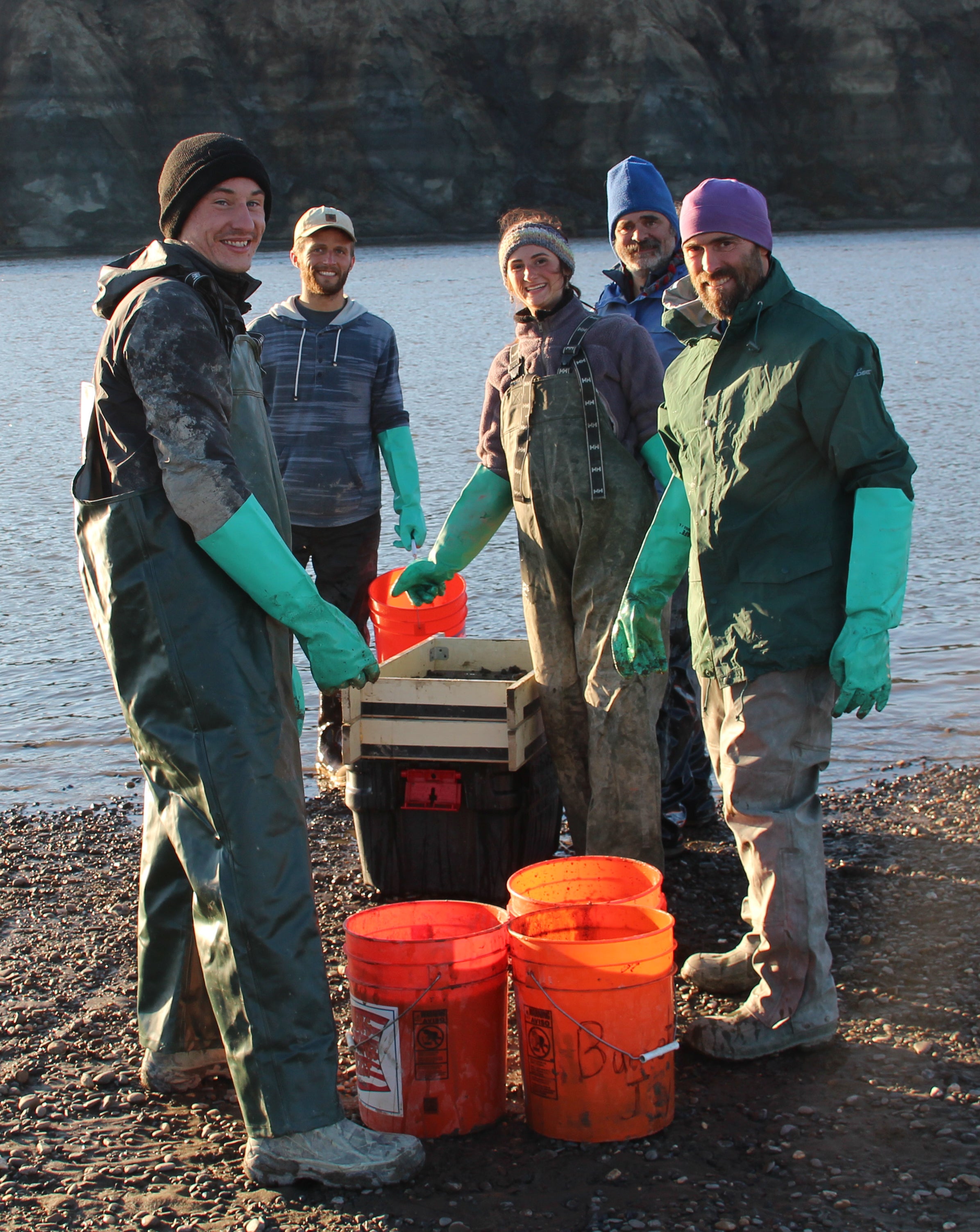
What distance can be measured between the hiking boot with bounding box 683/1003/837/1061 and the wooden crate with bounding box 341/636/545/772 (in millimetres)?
1251

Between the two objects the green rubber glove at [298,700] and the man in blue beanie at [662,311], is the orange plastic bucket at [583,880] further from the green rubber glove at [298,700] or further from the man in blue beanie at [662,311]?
the man in blue beanie at [662,311]

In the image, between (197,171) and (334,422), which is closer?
(197,171)

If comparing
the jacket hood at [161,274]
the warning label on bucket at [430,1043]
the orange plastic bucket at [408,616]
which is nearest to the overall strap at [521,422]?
the orange plastic bucket at [408,616]

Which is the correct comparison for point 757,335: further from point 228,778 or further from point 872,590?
point 228,778

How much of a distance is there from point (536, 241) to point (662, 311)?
0.89 meters

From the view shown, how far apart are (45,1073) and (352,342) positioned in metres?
3.51

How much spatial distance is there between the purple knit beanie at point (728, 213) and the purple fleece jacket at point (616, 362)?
93 cm

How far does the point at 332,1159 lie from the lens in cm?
315

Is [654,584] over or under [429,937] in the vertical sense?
over

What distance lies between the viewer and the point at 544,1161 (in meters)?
3.29

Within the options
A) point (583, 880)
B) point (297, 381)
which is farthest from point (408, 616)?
point (583, 880)

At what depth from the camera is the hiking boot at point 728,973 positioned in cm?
407

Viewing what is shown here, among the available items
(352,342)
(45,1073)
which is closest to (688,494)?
(45,1073)

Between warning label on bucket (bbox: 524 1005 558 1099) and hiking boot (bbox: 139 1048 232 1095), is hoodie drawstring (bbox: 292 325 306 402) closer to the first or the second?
hiking boot (bbox: 139 1048 232 1095)
